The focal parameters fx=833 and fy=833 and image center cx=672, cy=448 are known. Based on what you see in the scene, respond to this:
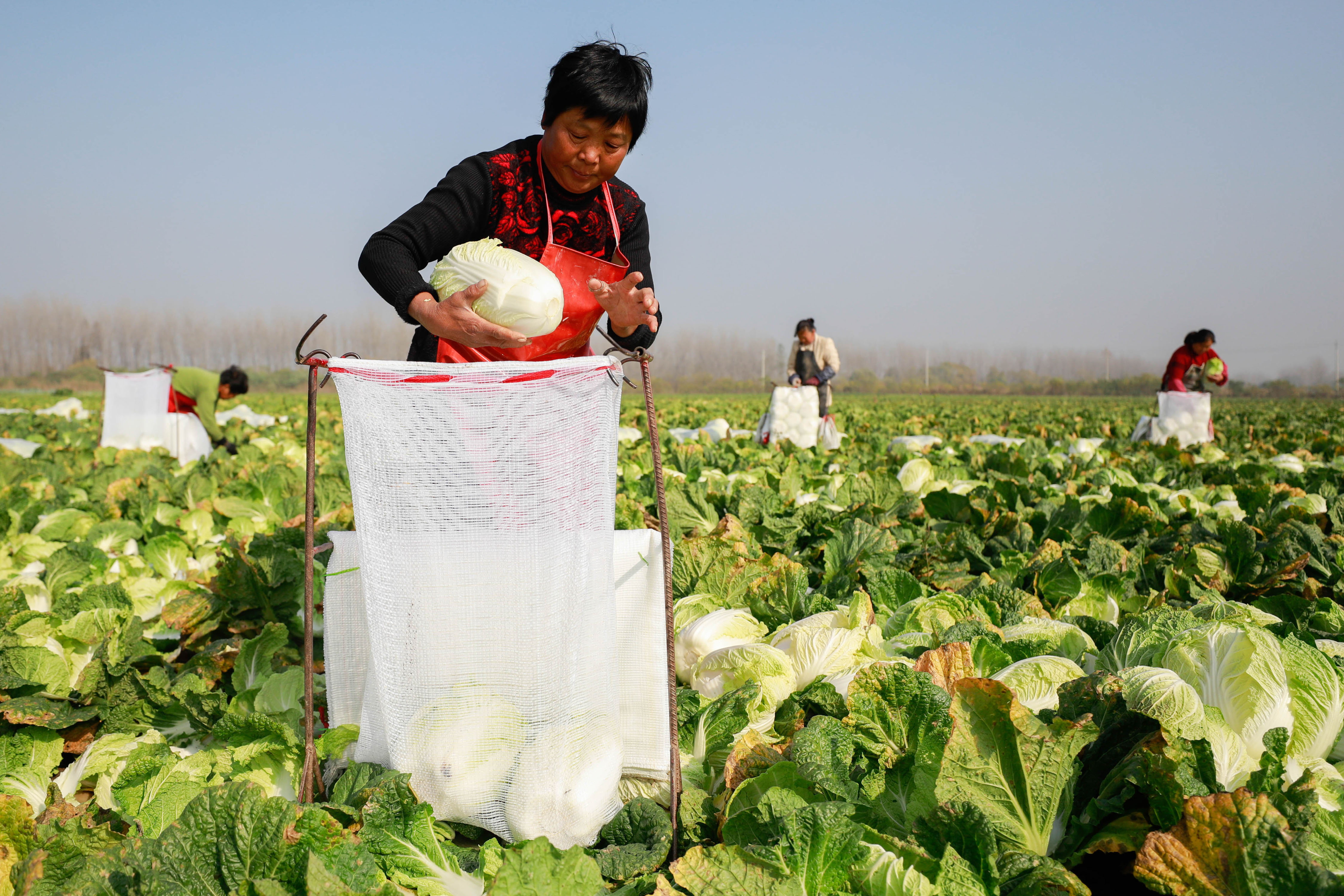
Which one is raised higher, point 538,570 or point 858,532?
point 538,570

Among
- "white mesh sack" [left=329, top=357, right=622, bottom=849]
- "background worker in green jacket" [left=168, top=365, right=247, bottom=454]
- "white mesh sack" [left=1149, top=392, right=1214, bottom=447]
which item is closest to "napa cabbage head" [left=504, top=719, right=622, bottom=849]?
"white mesh sack" [left=329, top=357, right=622, bottom=849]

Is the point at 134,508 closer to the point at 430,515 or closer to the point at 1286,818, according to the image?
the point at 430,515

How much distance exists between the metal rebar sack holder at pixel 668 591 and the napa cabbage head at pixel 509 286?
0.13 metres

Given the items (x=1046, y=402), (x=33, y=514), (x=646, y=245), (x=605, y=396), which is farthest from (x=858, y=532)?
(x=1046, y=402)

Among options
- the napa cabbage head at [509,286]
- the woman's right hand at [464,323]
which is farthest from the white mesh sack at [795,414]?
the woman's right hand at [464,323]

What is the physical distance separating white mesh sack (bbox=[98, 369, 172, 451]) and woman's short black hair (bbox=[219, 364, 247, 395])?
138 cm

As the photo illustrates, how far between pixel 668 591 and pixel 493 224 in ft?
3.14

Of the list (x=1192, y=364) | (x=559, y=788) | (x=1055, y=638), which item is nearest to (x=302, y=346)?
(x=559, y=788)

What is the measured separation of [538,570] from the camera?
1519mm

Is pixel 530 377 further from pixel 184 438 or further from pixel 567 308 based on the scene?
pixel 184 438

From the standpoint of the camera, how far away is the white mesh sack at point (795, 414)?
8094 millimetres

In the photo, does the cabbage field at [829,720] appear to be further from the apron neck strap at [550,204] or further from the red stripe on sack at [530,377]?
the apron neck strap at [550,204]

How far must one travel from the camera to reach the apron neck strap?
1.93 meters

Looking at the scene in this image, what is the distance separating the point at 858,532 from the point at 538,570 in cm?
184
